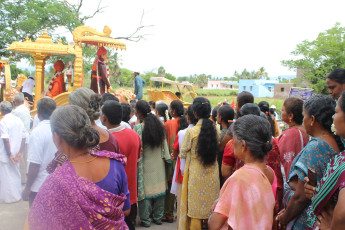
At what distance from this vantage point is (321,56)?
2475cm

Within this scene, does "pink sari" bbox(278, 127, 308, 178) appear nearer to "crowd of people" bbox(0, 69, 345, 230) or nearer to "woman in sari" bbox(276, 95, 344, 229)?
"crowd of people" bbox(0, 69, 345, 230)

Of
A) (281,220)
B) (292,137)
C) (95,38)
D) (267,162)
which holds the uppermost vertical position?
(95,38)

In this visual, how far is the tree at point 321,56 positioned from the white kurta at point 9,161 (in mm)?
22827

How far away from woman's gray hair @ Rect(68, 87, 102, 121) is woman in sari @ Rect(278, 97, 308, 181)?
1.98 metres

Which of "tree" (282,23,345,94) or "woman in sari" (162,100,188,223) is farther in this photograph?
"tree" (282,23,345,94)

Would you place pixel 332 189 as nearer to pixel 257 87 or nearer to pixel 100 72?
pixel 100 72

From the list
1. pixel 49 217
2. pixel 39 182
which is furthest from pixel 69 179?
pixel 39 182

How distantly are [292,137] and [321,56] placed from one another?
24801 millimetres

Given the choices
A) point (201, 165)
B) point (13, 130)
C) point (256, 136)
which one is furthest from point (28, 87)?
point (256, 136)

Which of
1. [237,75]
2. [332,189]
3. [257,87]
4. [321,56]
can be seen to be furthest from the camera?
[237,75]

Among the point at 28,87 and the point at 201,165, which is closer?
the point at 201,165

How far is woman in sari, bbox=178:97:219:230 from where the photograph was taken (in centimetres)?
383

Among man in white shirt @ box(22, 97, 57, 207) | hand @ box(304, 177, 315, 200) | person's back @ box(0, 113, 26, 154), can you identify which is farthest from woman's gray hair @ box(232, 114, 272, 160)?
person's back @ box(0, 113, 26, 154)

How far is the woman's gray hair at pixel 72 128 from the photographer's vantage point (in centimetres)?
195
